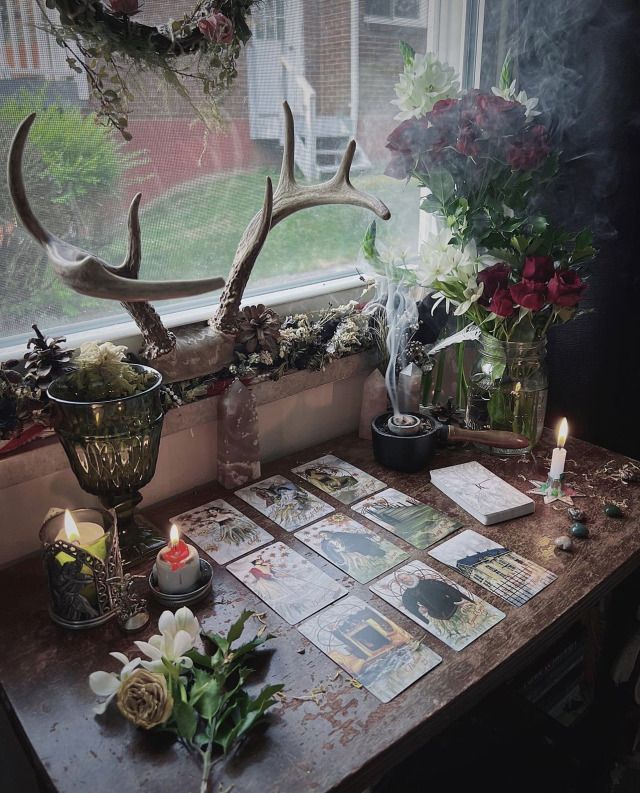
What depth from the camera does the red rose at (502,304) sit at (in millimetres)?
1328

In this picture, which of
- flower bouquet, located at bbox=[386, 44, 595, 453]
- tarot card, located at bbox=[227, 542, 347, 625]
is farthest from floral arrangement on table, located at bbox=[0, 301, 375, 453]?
tarot card, located at bbox=[227, 542, 347, 625]

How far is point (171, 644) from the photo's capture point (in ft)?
2.84

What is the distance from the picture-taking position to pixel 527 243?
1.36 m

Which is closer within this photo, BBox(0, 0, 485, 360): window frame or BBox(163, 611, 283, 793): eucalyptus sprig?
BBox(163, 611, 283, 793): eucalyptus sprig

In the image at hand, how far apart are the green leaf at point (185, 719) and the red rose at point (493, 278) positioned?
3.16 ft

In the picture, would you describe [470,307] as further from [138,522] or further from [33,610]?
[33,610]

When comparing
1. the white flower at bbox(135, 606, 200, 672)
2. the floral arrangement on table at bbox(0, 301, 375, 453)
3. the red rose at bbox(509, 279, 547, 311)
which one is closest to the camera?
the white flower at bbox(135, 606, 200, 672)

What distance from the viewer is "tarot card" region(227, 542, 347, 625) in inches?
40.5

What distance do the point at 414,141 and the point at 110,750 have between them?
4.03ft

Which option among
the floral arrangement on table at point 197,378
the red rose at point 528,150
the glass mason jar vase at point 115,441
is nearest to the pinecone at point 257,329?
the floral arrangement on table at point 197,378

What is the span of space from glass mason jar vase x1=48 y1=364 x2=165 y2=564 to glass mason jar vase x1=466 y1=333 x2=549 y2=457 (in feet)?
2.43

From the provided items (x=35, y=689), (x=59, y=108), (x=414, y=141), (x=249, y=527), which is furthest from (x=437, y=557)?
(x=59, y=108)

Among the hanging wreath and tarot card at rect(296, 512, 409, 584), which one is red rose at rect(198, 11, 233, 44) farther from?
tarot card at rect(296, 512, 409, 584)

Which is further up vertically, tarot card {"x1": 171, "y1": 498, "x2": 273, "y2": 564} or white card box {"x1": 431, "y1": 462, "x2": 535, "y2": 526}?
white card box {"x1": 431, "y1": 462, "x2": 535, "y2": 526}
